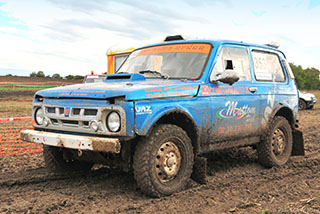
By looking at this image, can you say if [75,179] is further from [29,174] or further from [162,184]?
[162,184]

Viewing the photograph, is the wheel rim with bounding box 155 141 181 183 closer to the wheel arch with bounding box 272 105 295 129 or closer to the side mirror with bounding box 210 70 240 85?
the side mirror with bounding box 210 70 240 85

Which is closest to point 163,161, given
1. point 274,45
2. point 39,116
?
point 39,116

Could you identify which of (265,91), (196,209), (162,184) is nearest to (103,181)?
(162,184)

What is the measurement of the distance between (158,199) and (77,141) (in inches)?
47.8

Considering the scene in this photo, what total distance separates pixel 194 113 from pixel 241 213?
145cm

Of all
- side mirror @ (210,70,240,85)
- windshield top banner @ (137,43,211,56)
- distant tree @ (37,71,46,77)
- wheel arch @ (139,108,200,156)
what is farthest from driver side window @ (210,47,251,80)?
distant tree @ (37,71,46,77)

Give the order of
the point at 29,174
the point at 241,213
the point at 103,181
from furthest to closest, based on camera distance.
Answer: the point at 29,174, the point at 103,181, the point at 241,213

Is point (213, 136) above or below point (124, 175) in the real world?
above

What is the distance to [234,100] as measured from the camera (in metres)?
5.61

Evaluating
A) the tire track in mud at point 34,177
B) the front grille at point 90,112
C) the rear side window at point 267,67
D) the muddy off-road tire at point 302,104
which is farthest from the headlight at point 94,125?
the muddy off-road tire at point 302,104

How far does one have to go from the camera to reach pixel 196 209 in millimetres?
4219

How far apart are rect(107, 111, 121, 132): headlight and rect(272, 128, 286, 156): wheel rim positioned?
3.57m

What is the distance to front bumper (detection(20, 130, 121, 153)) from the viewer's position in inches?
159

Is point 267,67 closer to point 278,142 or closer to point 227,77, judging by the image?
point 278,142
